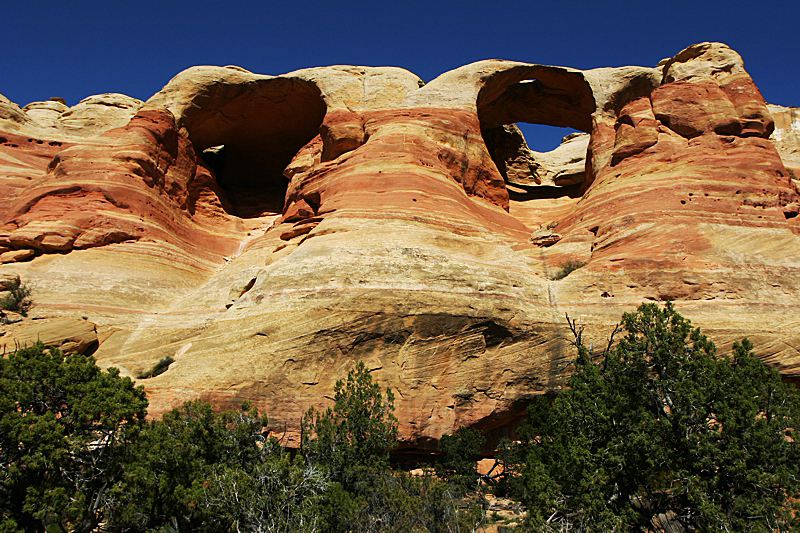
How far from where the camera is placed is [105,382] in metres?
11.6

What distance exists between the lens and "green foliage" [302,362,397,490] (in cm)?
1377

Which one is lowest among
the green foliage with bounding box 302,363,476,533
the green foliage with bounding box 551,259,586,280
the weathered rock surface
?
the green foliage with bounding box 302,363,476,533

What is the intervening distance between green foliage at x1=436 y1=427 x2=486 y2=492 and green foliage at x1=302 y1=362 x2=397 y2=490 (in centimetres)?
168

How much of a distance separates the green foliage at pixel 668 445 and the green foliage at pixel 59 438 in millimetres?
8663

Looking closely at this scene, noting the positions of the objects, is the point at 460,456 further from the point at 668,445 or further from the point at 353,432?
the point at 668,445

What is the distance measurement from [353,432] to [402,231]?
731 cm

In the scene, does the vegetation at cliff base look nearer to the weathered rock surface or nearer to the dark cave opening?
the weathered rock surface

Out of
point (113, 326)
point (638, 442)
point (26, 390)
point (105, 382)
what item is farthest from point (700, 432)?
point (113, 326)

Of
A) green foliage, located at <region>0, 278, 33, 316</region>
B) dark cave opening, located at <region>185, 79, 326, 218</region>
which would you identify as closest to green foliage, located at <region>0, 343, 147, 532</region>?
green foliage, located at <region>0, 278, 33, 316</region>

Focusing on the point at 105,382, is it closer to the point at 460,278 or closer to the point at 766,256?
the point at 460,278

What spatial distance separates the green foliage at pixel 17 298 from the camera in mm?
16719

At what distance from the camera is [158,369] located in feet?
50.5

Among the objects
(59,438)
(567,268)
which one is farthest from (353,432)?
A: (567,268)

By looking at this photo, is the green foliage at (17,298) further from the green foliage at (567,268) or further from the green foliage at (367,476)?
the green foliage at (567,268)
